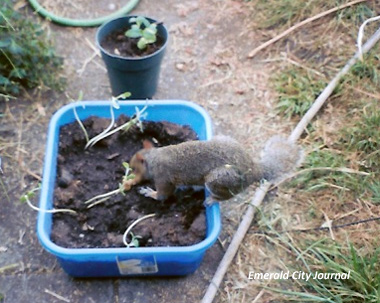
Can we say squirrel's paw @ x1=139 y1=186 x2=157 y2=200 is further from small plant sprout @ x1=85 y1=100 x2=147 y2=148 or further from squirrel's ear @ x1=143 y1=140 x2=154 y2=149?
small plant sprout @ x1=85 y1=100 x2=147 y2=148

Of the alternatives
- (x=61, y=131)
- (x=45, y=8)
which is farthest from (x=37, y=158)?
(x=45, y=8)

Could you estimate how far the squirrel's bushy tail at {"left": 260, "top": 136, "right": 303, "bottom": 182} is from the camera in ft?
7.83

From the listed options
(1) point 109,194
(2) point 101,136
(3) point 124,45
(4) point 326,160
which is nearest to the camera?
(1) point 109,194

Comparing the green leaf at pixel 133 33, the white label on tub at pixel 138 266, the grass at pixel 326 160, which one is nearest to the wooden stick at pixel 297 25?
the grass at pixel 326 160

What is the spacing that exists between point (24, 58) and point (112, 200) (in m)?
1.16

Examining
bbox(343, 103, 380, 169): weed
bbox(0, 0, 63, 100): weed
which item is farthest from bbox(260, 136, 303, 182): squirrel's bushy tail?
bbox(0, 0, 63, 100): weed

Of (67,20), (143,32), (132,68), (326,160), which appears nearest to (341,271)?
(326,160)

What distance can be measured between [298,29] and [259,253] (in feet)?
5.61

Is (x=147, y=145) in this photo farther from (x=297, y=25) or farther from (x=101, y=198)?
(x=297, y=25)

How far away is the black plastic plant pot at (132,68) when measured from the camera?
2.84 meters

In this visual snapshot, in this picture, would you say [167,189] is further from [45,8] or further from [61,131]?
[45,8]

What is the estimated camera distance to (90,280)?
2400 mm

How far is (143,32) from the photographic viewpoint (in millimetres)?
2881

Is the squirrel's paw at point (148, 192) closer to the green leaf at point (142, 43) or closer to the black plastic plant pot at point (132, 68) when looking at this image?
the black plastic plant pot at point (132, 68)
